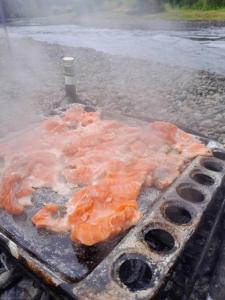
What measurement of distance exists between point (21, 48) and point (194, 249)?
51.3 ft

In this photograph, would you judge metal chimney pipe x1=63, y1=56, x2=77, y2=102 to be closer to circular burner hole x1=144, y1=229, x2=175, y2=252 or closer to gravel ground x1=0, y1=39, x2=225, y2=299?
gravel ground x1=0, y1=39, x2=225, y2=299

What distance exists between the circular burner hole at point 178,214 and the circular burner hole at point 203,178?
0.55 metres

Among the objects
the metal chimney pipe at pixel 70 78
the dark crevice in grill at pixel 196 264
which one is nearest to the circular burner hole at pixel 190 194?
the dark crevice in grill at pixel 196 264

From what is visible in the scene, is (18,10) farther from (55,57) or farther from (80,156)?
(80,156)

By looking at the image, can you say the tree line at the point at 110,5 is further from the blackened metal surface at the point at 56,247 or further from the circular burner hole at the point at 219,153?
the blackened metal surface at the point at 56,247

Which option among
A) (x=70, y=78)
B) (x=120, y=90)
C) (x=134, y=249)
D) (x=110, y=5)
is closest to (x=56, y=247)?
(x=134, y=249)

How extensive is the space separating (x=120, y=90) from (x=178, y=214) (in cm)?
654

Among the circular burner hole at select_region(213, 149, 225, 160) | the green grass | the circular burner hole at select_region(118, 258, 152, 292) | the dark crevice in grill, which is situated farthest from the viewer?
the green grass

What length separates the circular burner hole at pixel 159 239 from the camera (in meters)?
3.28

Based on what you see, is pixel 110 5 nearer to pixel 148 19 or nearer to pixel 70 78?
pixel 148 19

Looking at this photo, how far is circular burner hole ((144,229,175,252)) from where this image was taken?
10.8 ft

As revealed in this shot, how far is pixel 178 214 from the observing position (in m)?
3.79

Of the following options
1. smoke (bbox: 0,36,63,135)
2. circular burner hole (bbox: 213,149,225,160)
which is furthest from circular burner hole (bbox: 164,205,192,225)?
smoke (bbox: 0,36,63,135)

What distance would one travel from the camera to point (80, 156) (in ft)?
15.3
